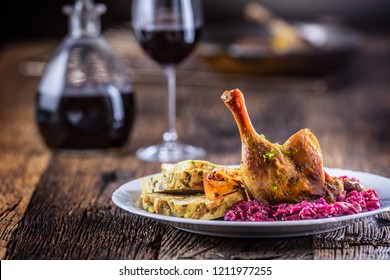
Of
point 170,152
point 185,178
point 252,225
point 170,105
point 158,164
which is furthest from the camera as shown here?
point 170,105

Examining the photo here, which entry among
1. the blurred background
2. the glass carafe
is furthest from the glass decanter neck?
the blurred background

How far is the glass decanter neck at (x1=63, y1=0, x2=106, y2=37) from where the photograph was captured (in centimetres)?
205

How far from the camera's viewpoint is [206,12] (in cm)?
462

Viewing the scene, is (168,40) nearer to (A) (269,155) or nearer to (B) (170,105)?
(B) (170,105)

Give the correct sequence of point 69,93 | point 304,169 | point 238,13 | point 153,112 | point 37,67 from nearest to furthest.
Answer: point 304,169 → point 69,93 → point 153,112 → point 37,67 → point 238,13

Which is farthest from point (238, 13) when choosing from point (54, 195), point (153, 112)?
point (54, 195)

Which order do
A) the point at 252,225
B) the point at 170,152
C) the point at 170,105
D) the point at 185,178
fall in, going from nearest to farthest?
the point at 252,225
the point at 185,178
the point at 170,152
the point at 170,105

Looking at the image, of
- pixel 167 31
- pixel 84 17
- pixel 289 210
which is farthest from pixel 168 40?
pixel 289 210

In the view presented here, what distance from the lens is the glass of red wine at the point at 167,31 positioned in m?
2.08

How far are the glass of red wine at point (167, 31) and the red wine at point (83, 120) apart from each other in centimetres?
10

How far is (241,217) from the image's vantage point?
4.16ft

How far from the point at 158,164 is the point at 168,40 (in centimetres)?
31
